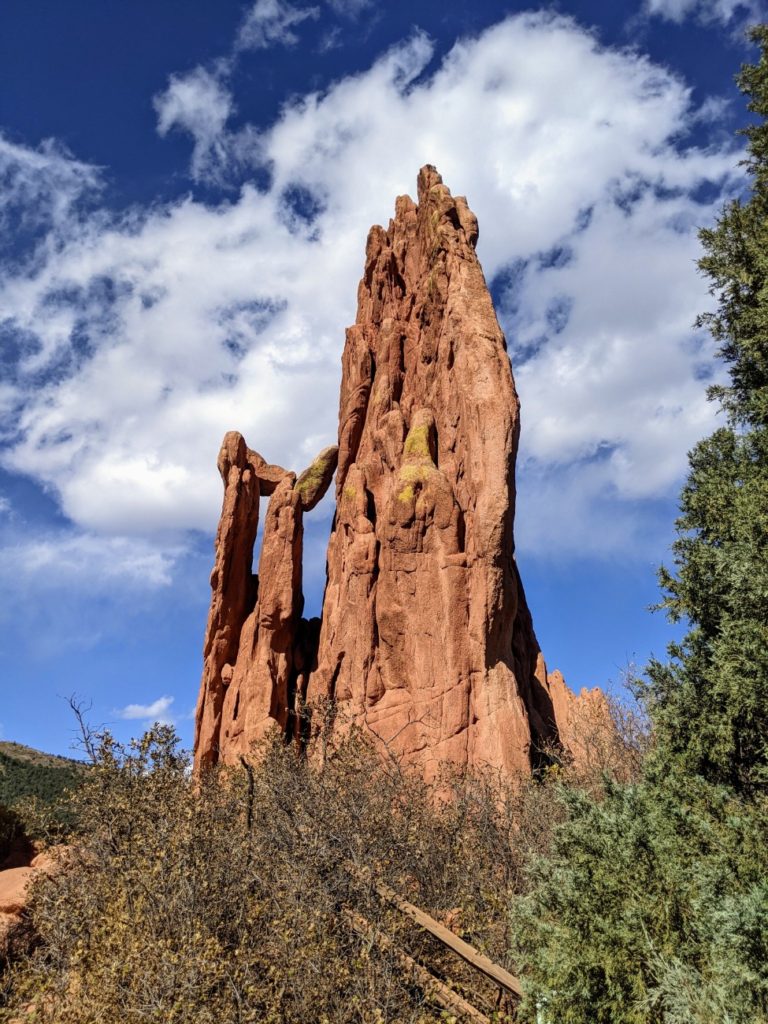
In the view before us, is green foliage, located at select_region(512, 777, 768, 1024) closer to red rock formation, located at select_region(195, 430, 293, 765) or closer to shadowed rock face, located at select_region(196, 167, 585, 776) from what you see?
shadowed rock face, located at select_region(196, 167, 585, 776)

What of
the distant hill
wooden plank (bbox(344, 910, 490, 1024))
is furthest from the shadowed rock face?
the distant hill

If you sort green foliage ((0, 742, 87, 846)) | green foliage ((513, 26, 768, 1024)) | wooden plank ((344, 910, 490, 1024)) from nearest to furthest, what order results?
green foliage ((513, 26, 768, 1024)) → wooden plank ((344, 910, 490, 1024)) → green foliage ((0, 742, 87, 846))

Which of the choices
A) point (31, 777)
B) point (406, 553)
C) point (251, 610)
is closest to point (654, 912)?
point (406, 553)

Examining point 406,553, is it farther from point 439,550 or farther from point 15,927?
point 15,927

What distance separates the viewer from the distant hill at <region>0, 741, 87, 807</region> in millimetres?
49031

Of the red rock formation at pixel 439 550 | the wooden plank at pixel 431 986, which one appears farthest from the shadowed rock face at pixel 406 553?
the wooden plank at pixel 431 986

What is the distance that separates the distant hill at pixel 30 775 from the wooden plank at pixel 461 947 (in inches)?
1428

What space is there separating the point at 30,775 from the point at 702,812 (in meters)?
64.8

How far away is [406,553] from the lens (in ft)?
87.8

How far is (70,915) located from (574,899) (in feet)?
22.1

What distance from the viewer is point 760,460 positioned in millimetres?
8648

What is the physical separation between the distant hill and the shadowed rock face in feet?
56.9

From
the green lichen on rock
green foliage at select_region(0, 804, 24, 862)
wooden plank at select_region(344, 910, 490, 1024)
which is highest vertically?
the green lichen on rock

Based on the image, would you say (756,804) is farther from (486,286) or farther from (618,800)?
(486,286)
